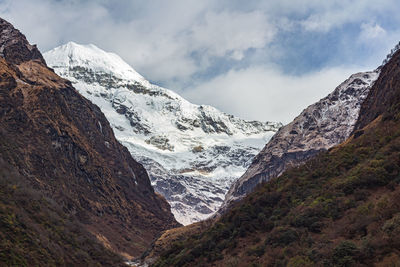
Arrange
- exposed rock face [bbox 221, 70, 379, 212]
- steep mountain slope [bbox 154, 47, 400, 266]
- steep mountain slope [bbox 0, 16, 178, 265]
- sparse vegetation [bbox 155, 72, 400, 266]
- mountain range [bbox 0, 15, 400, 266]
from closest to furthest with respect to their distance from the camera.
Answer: steep mountain slope [bbox 154, 47, 400, 266]
sparse vegetation [bbox 155, 72, 400, 266]
mountain range [bbox 0, 15, 400, 266]
steep mountain slope [bbox 0, 16, 178, 265]
exposed rock face [bbox 221, 70, 379, 212]

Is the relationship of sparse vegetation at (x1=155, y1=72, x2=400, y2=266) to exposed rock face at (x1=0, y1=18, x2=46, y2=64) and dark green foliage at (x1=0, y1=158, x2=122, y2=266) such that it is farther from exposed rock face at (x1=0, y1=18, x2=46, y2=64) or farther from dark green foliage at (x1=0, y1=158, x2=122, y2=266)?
exposed rock face at (x1=0, y1=18, x2=46, y2=64)

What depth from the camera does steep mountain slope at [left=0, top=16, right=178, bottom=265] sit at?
103750 mm

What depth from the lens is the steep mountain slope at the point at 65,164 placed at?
340ft

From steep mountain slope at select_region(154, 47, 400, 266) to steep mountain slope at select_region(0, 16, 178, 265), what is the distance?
30791 millimetres

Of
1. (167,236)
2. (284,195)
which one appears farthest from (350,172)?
(167,236)

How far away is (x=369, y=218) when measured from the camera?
36.3m

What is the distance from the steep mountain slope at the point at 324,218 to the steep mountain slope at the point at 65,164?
1212 inches

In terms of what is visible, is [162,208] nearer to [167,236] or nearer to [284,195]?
[167,236]

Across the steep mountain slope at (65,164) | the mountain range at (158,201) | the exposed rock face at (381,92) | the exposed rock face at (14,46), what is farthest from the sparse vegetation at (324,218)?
the exposed rock face at (14,46)

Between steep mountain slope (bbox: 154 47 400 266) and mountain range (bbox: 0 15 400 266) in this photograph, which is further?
mountain range (bbox: 0 15 400 266)

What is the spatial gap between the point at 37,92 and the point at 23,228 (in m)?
82.8

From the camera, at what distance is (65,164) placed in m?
136

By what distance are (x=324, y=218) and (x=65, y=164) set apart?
105269mm

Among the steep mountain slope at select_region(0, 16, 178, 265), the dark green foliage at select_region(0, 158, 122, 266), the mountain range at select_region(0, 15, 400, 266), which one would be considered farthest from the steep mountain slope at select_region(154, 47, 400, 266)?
the steep mountain slope at select_region(0, 16, 178, 265)
